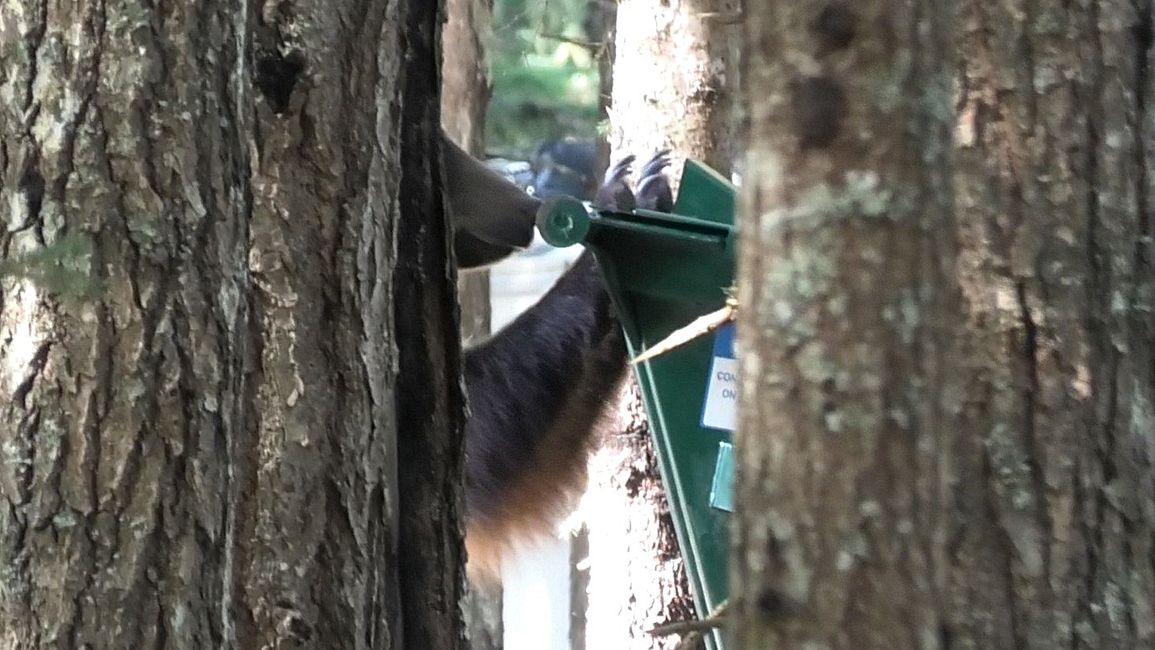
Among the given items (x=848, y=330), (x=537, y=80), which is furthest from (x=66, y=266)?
(x=537, y=80)

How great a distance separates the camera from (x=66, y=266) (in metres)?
1.56

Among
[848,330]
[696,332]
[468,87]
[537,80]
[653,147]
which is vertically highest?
[537,80]

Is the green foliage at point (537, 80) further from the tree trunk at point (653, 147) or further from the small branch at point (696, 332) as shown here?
the small branch at point (696, 332)

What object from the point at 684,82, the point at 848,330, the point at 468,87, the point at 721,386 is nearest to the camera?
the point at 848,330

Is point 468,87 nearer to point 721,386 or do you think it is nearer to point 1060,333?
point 721,386

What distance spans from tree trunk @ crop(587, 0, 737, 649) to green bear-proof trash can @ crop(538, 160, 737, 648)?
0.55 meters

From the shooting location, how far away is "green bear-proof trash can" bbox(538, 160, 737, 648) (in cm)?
276

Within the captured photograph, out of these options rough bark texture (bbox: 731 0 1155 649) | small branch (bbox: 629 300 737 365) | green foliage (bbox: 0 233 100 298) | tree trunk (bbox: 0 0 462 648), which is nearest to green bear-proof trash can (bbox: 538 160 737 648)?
small branch (bbox: 629 300 737 365)

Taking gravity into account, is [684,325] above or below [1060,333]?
above

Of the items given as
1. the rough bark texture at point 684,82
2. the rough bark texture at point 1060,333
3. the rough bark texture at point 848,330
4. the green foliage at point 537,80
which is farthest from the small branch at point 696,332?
the green foliage at point 537,80

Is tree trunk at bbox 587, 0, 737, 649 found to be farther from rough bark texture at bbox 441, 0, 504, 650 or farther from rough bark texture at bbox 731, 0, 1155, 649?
rough bark texture at bbox 731, 0, 1155, 649

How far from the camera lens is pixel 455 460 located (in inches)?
104

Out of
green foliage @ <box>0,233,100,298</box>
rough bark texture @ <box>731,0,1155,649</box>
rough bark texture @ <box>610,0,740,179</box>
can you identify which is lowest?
rough bark texture @ <box>731,0,1155,649</box>

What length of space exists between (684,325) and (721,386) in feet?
0.47
